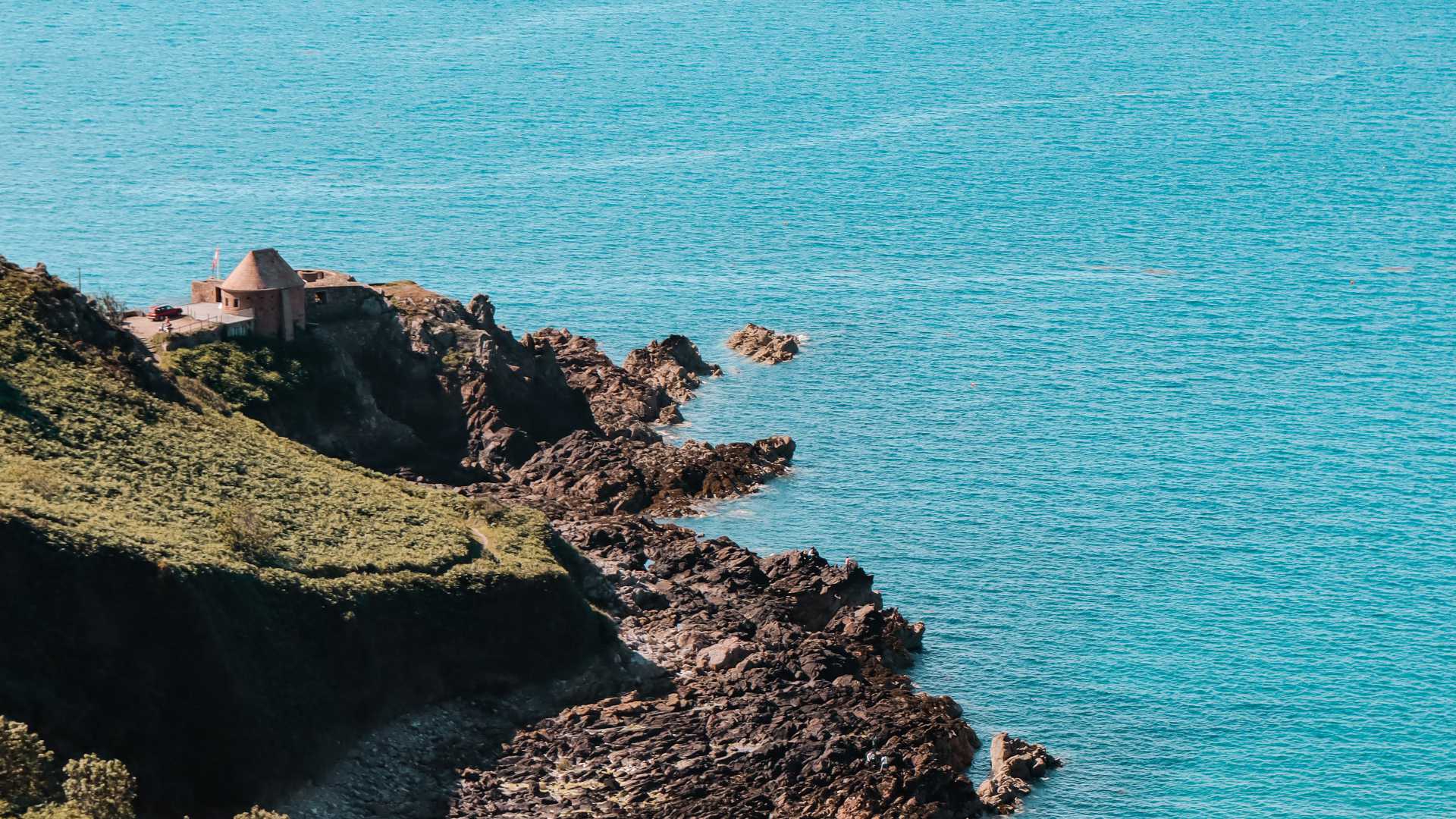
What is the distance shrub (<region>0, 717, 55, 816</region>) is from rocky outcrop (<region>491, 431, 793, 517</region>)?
1976 inches

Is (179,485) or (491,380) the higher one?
(491,380)

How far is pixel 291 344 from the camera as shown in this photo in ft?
388

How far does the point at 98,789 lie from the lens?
6675 cm

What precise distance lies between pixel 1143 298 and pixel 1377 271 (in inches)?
1072

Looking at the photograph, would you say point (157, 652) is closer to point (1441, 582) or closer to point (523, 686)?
point (523, 686)

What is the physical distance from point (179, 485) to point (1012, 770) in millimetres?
40768

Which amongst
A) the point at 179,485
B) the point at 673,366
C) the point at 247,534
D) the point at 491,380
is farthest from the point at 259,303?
the point at 673,366

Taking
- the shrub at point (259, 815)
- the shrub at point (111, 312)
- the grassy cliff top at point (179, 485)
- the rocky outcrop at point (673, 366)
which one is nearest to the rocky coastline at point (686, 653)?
the rocky outcrop at point (673, 366)

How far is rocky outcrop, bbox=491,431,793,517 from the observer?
11919 cm

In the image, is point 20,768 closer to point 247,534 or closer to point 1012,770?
point 247,534

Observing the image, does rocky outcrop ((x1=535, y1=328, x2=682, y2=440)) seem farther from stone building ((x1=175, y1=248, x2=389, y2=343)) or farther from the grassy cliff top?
the grassy cliff top

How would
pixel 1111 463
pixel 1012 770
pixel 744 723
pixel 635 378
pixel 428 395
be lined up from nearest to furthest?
1. pixel 744 723
2. pixel 1012 770
3. pixel 428 395
4. pixel 1111 463
5. pixel 635 378

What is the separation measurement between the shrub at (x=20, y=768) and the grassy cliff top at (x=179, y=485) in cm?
1136

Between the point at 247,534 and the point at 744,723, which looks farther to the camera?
the point at 744,723
